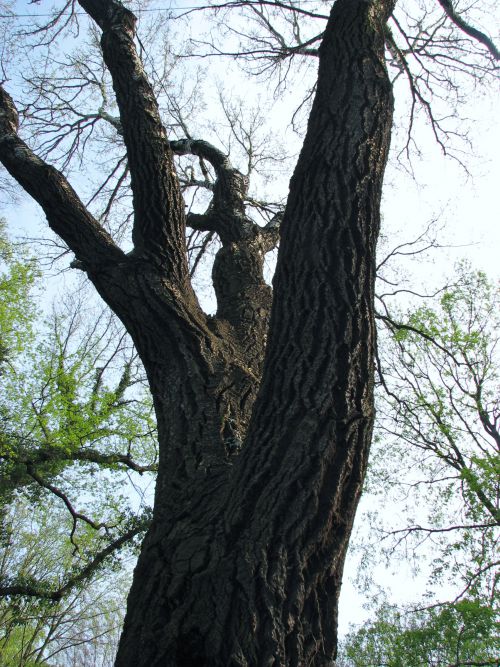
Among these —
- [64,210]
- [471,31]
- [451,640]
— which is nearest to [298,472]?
[64,210]

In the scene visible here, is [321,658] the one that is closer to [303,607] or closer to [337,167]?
[303,607]

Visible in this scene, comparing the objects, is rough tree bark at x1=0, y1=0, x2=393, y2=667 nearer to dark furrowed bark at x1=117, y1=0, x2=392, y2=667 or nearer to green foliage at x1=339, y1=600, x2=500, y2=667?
dark furrowed bark at x1=117, y1=0, x2=392, y2=667

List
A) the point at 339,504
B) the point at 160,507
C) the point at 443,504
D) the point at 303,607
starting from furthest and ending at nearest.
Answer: the point at 443,504 → the point at 160,507 → the point at 339,504 → the point at 303,607

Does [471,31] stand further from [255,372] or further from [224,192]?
[255,372]

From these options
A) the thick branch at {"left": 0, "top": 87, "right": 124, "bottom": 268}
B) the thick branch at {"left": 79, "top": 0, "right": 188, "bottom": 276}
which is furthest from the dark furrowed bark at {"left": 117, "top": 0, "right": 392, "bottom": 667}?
the thick branch at {"left": 0, "top": 87, "right": 124, "bottom": 268}

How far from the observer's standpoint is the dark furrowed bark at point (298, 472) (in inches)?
70.4

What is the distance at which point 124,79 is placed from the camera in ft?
13.1

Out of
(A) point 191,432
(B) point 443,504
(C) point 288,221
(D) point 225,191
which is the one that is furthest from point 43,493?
(B) point 443,504

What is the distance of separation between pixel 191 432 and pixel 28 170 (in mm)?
2364

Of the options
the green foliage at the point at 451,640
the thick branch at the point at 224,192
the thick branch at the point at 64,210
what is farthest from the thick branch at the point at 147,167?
the green foliage at the point at 451,640

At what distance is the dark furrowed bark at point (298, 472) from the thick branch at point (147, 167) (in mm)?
1207

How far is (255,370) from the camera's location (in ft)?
12.4

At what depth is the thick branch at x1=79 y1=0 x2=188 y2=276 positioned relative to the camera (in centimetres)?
369

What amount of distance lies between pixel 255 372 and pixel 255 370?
0.04 m
